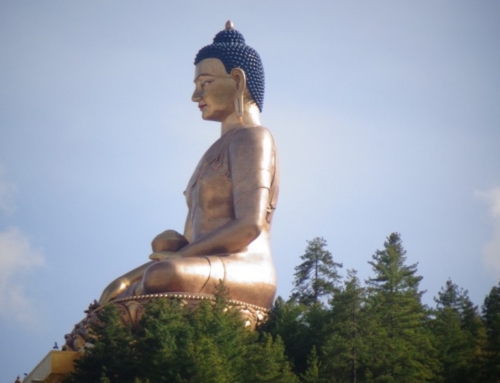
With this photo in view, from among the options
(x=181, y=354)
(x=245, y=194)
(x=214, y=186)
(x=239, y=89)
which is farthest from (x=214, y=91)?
(x=181, y=354)

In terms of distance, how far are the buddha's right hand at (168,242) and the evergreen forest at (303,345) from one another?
1792mm

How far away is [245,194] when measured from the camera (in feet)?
68.9

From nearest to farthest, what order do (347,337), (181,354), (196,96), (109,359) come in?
(181,354)
(109,359)
(347,337)
(196,96)

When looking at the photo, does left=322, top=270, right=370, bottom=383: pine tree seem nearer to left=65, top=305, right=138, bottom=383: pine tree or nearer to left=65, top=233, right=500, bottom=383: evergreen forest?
left=65, top=233, right=500, bottom=383: evergreen forest

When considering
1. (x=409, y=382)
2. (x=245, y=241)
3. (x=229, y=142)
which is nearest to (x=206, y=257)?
(x=245, y=241)

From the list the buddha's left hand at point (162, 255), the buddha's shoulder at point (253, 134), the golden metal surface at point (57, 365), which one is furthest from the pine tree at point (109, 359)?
the buddha's shoulder at point (253, 134)

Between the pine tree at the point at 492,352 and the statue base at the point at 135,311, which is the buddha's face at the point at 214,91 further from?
the pine tree at the point at 492,352

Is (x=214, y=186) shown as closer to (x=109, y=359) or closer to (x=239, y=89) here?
(x=239, y=89)

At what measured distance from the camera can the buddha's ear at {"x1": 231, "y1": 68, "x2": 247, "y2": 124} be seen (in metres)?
22.2

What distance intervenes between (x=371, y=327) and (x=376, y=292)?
5.10 ft

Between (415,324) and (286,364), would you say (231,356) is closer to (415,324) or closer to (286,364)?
(286,364)

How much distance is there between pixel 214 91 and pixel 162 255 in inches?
114

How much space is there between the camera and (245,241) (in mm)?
→ 20734

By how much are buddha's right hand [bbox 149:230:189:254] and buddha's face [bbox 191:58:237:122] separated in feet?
6.75
